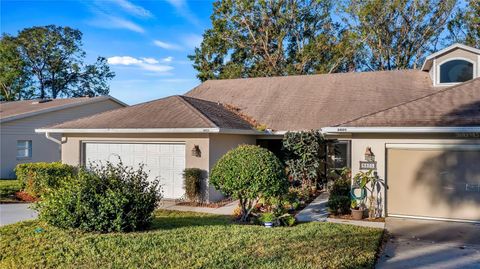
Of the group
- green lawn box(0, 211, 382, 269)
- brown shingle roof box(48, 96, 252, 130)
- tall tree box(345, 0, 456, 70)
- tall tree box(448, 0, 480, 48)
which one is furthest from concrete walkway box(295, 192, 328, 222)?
tall tree box(448, 0, 480, 48)

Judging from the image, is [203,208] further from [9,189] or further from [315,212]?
[9,189]

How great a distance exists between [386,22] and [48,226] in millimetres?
25911

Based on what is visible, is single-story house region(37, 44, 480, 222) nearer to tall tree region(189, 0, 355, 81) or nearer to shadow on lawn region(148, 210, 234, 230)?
shadow on lawn region(148, 210, 234, 230)

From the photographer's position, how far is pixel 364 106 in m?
16.3

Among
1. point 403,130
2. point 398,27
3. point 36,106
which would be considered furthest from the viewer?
point 398,27

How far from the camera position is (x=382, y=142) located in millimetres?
10398

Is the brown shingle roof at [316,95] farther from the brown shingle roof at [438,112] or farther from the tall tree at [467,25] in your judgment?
the tall tree at [467,25]

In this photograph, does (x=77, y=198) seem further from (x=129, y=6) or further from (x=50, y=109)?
(x=50, y=109)

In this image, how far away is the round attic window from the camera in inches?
590

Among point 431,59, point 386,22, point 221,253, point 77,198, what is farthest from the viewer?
point 386,22

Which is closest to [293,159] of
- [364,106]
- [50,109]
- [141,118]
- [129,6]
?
[364,106]

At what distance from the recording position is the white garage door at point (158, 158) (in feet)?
42.5

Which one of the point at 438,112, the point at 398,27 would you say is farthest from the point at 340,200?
the point at 398,27

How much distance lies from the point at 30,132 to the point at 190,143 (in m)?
12.8
